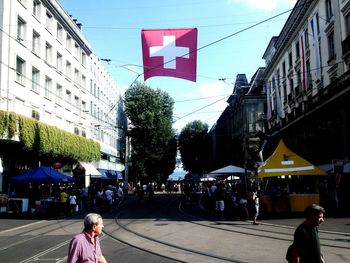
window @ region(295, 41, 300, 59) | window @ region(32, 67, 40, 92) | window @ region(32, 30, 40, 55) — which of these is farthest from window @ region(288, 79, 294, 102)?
window @ region(32, 30, 40, 55)

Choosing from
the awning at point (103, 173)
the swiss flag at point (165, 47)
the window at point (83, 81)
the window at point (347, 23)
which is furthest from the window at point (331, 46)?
the awning at point (103, 173)

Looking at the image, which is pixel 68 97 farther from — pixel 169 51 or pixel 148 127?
pixel 169 51

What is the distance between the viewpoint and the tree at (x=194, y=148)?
7800 centimetres

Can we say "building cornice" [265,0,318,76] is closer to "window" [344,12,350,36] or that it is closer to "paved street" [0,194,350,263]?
"window" [344,12,350,36]

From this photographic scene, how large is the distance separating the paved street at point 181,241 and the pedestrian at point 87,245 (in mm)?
5245

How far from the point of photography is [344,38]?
27141 millimetres

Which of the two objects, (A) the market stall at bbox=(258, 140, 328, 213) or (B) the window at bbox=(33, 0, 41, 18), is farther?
(B) the window at bbox=(33, 0, 41, 18)

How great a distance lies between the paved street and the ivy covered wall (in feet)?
31.2

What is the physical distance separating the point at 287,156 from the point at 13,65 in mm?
18856

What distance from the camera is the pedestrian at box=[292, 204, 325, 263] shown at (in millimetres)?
5070

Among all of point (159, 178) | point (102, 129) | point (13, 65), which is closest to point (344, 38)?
point (13, 65)

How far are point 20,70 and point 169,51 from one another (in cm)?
2082

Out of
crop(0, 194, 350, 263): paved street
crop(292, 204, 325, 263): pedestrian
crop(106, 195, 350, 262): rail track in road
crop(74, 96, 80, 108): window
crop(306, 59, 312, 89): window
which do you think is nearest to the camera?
crop(292, 204, 325, 263): pedestrian

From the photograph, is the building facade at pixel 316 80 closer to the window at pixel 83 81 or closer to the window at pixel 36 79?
the window at pixel 36 79
